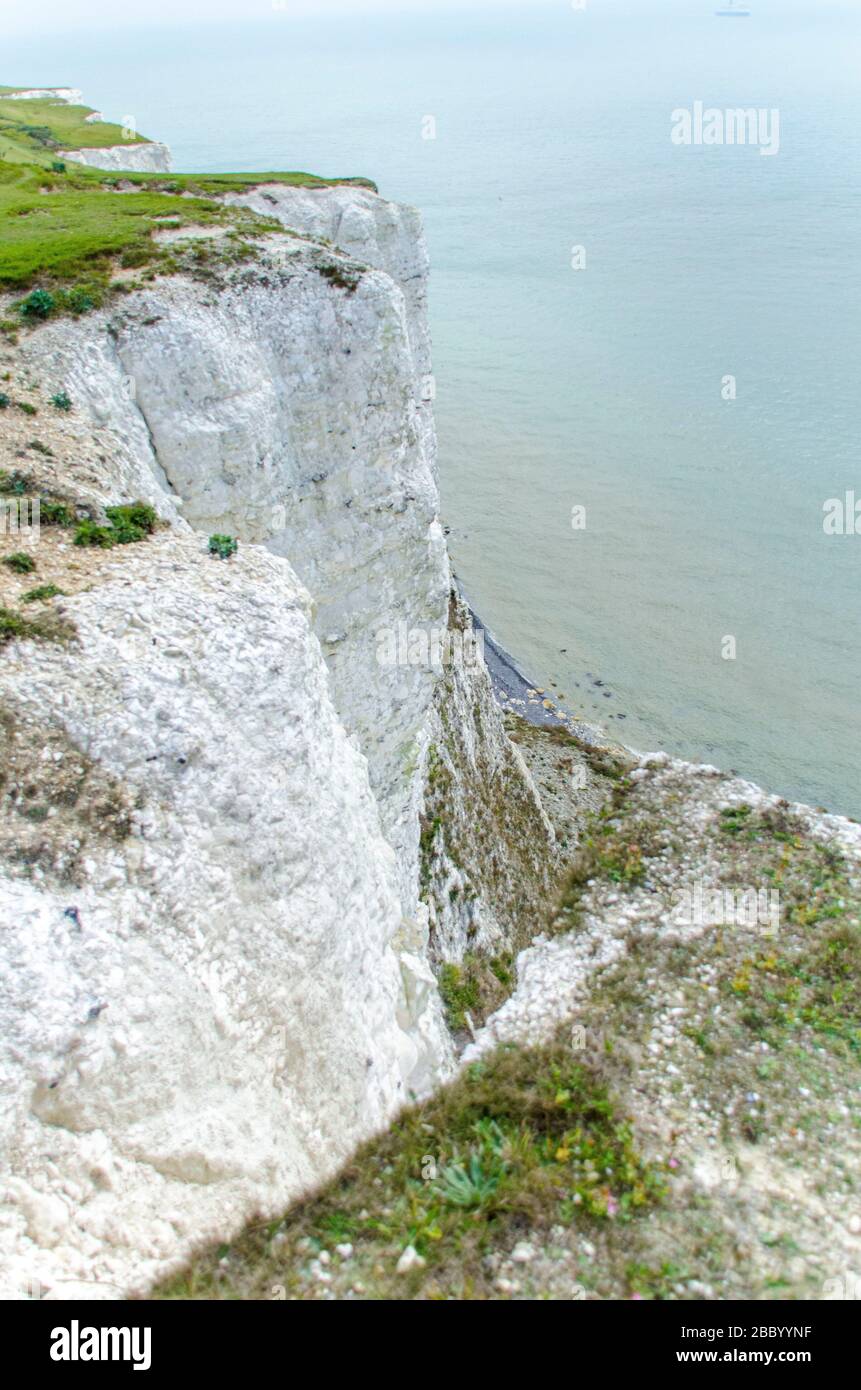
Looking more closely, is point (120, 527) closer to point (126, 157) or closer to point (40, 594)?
point (40, 594)

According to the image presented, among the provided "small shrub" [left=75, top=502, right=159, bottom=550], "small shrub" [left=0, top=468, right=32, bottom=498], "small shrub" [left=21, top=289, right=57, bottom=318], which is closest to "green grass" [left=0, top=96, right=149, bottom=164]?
"small shrub" [left=21, top=289, right=57, bottom=318]

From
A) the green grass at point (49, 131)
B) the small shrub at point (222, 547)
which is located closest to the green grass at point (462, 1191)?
the small shrub at point (222, 547)

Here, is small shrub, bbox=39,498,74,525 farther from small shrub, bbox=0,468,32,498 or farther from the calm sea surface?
the calm sea surface

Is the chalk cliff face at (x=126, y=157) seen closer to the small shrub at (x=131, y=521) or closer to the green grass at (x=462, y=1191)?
the small shrub at (x=131, y=521)

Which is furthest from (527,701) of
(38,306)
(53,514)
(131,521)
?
(53,514)
